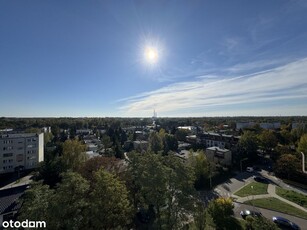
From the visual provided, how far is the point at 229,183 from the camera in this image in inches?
1436

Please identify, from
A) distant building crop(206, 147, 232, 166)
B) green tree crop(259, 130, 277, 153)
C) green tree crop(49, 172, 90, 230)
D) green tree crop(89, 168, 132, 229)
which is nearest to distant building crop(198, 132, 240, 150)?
green tree crop(259, 130, 277, 153)

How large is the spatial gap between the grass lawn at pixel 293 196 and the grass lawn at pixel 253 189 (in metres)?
1.97

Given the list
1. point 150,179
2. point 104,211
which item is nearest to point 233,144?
point 150,179

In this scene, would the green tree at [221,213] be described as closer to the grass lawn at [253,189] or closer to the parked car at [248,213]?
the parked car at [248,213]

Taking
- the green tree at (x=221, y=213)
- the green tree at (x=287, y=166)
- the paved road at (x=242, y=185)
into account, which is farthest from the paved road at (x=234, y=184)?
the green tree at (x=221, y=213)

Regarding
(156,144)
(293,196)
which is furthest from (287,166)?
(156,144)

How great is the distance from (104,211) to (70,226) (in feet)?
Answer: 9.80

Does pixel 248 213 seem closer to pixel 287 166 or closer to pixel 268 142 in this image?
pixel 287 166

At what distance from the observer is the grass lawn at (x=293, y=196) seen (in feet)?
92.3

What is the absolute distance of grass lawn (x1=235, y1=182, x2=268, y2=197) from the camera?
31.4 m

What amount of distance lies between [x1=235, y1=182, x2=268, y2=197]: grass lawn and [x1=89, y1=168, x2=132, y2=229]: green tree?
22330 millimetres

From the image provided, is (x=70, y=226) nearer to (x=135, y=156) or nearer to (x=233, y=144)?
(x=135, y=156)

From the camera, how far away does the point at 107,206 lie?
14.5 meters

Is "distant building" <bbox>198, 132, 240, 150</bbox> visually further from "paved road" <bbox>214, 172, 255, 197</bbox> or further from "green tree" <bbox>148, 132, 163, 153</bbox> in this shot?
"green tree" <bbox>148, 132, 163, 153</bbox>
